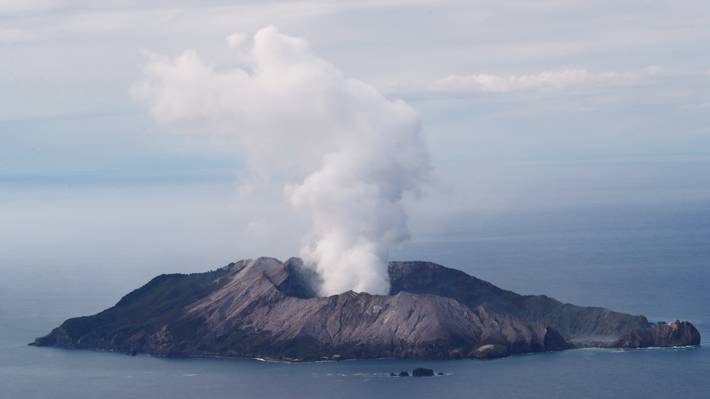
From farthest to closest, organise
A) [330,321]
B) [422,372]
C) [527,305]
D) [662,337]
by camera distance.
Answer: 1. [527,305]
2. [330,321]
3. [662,337]
4. [422,372]

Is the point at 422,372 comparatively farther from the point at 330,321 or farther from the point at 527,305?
the point at 527,305

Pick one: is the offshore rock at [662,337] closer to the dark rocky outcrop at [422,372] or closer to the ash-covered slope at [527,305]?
the ash-covered slope at [527,305]

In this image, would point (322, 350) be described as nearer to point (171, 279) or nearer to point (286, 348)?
point (286, 348)

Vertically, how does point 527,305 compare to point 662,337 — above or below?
above

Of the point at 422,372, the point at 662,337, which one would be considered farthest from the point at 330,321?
the point at 662,337

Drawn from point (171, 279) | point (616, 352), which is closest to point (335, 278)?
point (171, 279)
